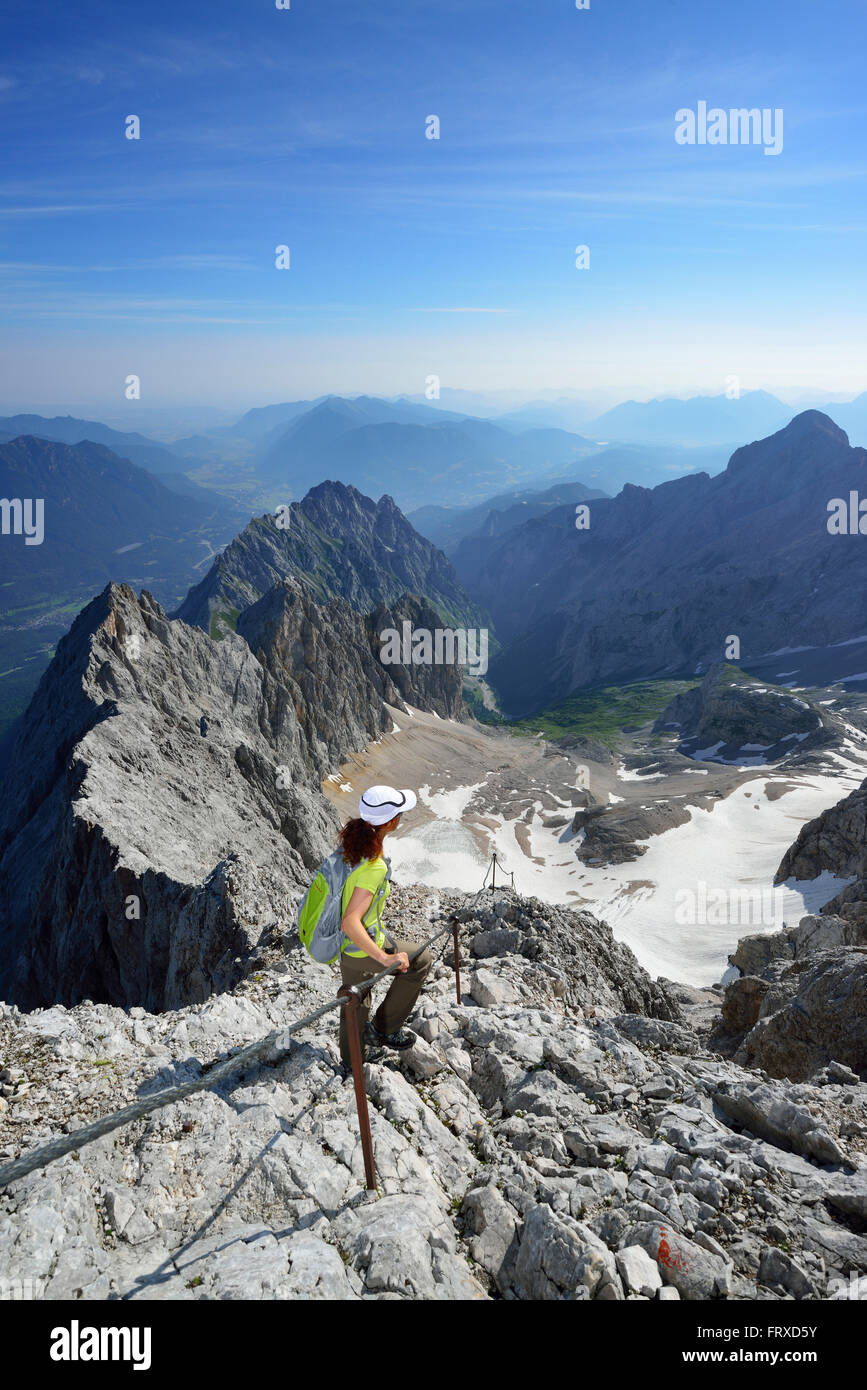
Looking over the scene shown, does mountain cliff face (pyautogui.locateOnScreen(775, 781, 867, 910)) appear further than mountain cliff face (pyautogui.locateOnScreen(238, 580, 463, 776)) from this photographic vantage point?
No

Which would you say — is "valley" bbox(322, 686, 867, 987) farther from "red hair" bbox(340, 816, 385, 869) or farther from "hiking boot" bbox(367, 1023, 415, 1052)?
"red hair" bbox(340, 816, 385, 869)

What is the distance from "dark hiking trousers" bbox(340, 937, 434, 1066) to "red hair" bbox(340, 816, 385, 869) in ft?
4.75

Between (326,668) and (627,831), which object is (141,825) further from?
(326,668)

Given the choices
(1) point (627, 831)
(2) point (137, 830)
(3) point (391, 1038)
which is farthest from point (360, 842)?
(1) point (627, 831)

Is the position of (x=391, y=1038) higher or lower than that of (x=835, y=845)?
higher

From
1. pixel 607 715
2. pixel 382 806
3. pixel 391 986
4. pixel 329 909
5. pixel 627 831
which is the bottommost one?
pixel 607 715

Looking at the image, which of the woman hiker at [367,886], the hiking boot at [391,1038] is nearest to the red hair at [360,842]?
the woman hiker at [367,886]

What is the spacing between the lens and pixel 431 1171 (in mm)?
7930

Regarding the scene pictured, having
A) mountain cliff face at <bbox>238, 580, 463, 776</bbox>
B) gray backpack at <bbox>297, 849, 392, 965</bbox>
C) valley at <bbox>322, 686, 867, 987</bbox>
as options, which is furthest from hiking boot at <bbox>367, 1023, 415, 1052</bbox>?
mountain cliff face at <bbox>238, 580, 463, 776</bbox>

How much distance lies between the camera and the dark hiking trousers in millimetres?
8625

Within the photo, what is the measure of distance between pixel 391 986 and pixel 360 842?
8.11 ft

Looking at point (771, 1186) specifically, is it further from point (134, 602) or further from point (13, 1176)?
point (134, 602)

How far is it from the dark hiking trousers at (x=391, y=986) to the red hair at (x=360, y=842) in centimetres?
145
